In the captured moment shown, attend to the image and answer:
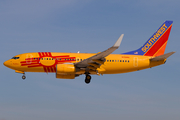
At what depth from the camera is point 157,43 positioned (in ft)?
160

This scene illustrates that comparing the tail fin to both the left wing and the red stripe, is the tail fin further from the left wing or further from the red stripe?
the left wing

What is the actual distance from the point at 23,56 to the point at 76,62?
26.0 ft

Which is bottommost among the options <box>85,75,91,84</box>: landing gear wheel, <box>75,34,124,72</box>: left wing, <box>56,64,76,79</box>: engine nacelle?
<box>85,75,91,84</box>: landing gear wheel

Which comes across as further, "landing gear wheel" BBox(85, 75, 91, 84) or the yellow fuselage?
"landing gear wheel" BBox(85, 75, 91, 84)

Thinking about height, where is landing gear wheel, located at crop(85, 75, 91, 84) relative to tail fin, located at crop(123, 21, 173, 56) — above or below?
below

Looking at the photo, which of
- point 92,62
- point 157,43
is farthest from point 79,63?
point 157,43

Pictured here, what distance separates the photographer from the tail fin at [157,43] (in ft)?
157

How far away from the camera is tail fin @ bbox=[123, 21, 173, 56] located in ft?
157

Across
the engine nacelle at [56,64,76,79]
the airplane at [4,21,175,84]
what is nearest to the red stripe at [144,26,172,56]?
the airplane at [4,21,175,84]

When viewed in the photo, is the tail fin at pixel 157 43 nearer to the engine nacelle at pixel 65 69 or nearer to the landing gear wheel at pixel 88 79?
the landing gear wheel at pixel 88 79

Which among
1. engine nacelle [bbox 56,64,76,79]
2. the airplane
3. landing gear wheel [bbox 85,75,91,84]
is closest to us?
engine nacelle [bbox 56,64,76,79]

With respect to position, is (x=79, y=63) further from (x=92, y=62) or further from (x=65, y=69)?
(x=65, y=69)

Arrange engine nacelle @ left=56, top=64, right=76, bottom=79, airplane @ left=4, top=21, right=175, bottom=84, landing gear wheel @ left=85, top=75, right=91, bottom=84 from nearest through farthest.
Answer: engine nacelle @ left=56, top=64, right=76, bottom=79 → airplane @ left=4, top=21, right=175, bottom=84 → landing gear wheel @ left=85, top=75, right=91, bottom=84

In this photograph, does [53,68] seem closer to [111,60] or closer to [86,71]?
[86,71]
